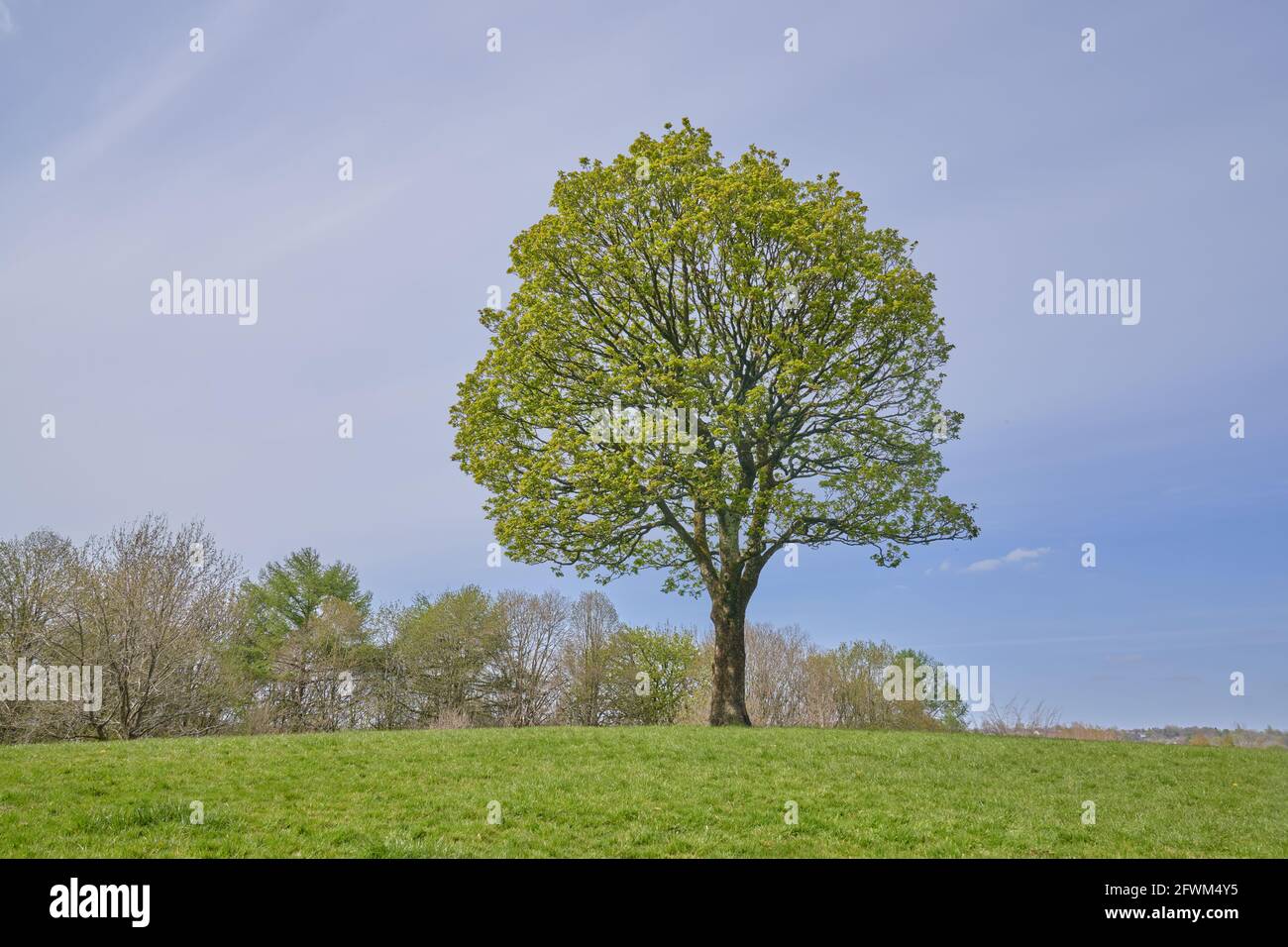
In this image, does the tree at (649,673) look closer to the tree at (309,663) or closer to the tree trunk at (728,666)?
the tree at (309,663)

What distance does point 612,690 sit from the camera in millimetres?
50156

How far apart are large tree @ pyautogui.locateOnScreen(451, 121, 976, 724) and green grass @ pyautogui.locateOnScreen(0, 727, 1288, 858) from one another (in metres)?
6.64

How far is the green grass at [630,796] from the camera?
11.7 metres

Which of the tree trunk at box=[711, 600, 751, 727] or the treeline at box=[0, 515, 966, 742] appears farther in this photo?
the treeline at box=[0, 515, 966, 742]

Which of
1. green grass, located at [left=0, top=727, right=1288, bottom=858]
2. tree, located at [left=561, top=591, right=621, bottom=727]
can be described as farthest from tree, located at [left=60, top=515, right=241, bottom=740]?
tree, located at [left=561, top=591, right=621, bottom=727]

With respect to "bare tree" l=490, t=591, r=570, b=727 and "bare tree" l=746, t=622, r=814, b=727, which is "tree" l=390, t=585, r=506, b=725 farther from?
"bare tree" l=746, t=622, r=814, b=727

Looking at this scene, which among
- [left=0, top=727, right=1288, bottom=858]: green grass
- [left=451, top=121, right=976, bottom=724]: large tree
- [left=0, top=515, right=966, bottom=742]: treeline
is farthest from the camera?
[left=0, top=515, right=966, bottom=742]: treeline

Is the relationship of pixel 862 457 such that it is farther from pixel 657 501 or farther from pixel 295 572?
pixel 295 572

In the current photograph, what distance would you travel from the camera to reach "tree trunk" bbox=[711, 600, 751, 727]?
82.0 ft

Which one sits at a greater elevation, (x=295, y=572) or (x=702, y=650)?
(x=295, y=572)

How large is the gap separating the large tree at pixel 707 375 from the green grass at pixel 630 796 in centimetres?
664

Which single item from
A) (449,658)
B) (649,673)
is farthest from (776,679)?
(449,658)

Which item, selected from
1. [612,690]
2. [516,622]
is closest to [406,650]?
[516,622]

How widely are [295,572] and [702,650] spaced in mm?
29049
